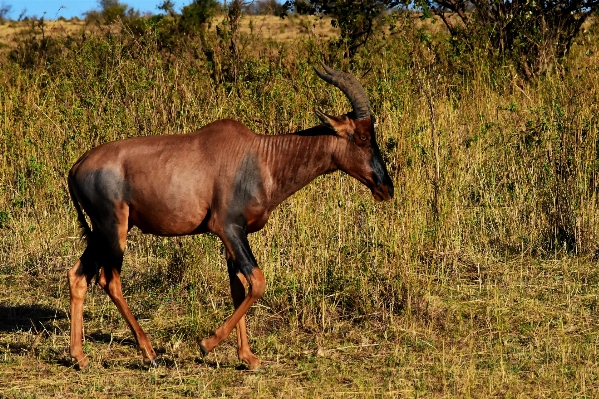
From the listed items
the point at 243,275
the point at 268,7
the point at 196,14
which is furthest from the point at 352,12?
the point at 268,7

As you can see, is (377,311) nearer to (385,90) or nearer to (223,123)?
(223,123)

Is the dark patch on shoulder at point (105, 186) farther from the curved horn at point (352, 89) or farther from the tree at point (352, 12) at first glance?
the tree at point (352, 12)

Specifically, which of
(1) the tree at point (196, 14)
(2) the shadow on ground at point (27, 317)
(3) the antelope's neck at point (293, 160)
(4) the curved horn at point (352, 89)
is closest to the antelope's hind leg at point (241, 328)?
(3) the antelope's neck at point (293, 160)

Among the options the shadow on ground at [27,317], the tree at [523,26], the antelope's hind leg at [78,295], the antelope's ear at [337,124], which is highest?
the tree at [523,26]

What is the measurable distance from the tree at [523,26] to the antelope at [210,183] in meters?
7.93

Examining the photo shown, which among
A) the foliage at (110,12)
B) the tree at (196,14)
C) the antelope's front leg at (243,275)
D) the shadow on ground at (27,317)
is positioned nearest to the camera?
the antelope's front leg at (243,275)

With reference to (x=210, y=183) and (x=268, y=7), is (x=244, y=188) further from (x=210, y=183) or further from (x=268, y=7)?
A: (x=268, y=7)

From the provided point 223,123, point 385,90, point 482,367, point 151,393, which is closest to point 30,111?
point 385,90

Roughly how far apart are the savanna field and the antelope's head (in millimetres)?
1324

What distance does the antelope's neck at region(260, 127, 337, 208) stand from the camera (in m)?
7.25

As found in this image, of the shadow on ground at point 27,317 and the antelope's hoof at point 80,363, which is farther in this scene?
the shadow on ground at point 27,317

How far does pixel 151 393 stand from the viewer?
6.48 m

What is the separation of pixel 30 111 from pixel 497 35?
791 centimetres

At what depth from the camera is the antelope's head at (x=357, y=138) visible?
7.26 metres
